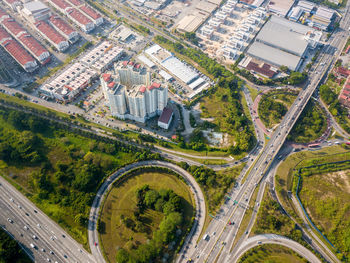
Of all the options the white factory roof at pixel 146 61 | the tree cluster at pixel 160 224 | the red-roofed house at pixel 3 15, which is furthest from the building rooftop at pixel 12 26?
the tree cluster at pixel 160 224

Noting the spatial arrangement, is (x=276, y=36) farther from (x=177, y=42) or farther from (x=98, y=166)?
(x=98, y=166)

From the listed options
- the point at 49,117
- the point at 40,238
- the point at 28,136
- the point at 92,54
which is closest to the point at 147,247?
the point at 40,238

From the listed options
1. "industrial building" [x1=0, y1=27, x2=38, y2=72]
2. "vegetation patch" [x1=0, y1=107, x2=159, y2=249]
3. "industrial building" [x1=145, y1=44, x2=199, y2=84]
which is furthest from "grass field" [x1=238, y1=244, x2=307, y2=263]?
"industrial building" [x1=0, y1=27, x2=38, y2=72]

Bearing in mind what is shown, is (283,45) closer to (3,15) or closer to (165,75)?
(165,75)

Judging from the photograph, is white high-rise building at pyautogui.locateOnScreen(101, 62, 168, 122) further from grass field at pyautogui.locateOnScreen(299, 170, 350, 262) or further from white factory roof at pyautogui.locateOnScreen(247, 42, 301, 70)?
grass field at pyautogui.locateOnScreen(299, 170, 350, 262)

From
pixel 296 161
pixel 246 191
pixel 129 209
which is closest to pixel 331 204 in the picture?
pixel 296 161
